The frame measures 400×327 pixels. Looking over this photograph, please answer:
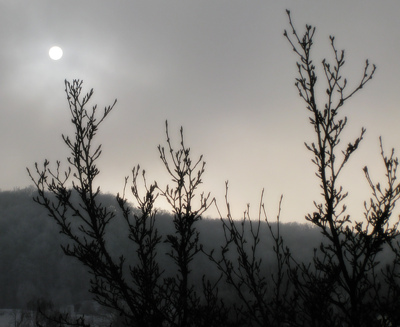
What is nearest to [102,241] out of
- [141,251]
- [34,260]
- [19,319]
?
[141,251]

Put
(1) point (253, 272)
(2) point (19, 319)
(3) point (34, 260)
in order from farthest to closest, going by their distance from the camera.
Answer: (3) point (34, 260) → (2) point (19, 319) → (1) point (253, 272)

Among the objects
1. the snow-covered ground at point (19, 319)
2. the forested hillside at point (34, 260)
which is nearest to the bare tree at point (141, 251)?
the snow-covered ground at point (19, 319)

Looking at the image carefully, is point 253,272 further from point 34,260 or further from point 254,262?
point 34,260

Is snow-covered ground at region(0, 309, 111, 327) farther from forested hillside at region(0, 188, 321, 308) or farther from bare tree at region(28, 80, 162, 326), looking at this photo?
bare tree at region(28, 80, 162, 326)

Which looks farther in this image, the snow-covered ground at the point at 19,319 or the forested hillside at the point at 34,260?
the forested hillside at the point at 34,260

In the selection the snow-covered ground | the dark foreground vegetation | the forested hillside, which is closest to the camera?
the dark foreground vegetation

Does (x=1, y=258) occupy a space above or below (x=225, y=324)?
below

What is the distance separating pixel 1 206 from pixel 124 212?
4752 inches

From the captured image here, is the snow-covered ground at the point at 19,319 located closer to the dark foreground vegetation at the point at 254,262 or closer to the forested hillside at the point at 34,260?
the forested hillside at the point at 34,260

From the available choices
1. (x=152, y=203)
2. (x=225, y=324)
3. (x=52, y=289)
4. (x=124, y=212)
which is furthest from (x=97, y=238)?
(x=52, y=289)

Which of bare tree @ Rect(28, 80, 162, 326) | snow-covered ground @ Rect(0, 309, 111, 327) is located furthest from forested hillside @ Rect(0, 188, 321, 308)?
bare tree @ Rect(28, 80, 162, 326)

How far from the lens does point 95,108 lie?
8047mm

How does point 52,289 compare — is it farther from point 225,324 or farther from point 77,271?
point 225,324

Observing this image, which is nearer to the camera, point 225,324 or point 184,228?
point 225,324
